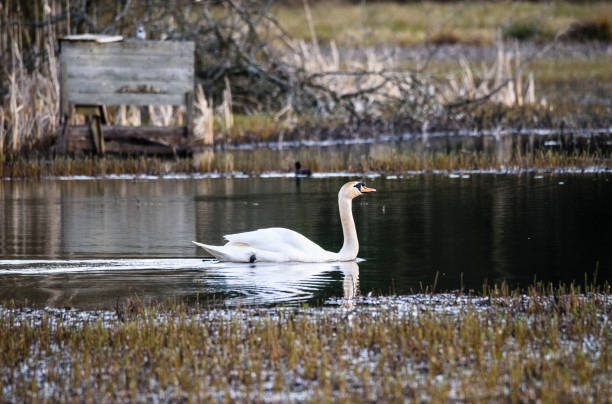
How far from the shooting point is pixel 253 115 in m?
27.9

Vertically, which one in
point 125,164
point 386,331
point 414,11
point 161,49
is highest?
point 414,11

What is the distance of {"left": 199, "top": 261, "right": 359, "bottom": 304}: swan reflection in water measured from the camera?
9.53 meters

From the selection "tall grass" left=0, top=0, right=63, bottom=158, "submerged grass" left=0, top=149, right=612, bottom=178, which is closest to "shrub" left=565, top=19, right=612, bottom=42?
"tall grass" left=0, top=0, right=63, bottom=158

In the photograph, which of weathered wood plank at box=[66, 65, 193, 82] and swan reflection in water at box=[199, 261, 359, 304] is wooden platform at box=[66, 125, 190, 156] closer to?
weathered wood plank at box=[66, 65, 193, 82]

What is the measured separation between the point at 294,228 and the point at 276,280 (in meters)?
3.41

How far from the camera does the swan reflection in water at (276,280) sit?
31.3ft

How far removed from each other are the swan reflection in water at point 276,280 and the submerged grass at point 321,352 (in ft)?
2.09

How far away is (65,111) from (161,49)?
2.12 m

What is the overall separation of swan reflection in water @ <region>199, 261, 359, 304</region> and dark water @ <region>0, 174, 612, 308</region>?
0.02 metres

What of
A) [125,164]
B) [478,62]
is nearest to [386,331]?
[125,164]

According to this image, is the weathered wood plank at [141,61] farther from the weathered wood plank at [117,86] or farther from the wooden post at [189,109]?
the wooden post at [189,109]

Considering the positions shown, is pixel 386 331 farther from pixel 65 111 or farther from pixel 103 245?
pixel 65 111

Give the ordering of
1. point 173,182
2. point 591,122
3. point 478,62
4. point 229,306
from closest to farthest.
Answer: point 229,306 → point 173,182 → point 591,122 → point 478,62

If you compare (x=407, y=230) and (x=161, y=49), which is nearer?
(x=407, y=230)
